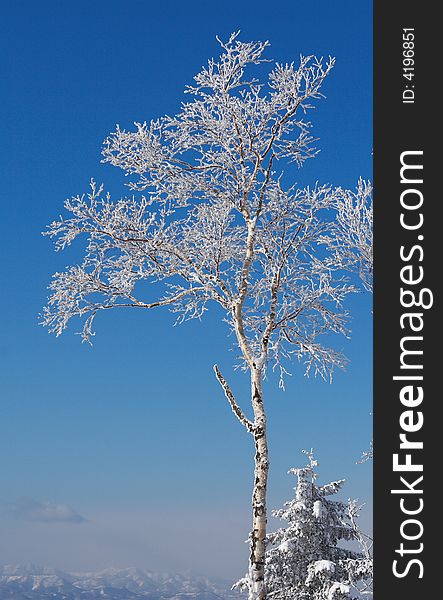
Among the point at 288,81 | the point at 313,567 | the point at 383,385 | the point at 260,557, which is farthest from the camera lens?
the point at 313,567

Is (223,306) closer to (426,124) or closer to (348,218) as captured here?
(348,218)

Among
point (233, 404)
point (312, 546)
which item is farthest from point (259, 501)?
point (312, 546)

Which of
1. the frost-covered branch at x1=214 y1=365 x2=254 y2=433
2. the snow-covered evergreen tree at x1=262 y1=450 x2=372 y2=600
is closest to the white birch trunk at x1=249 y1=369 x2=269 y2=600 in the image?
the frost-covered branch at x1=214 y1=365 x2=254 y2=433

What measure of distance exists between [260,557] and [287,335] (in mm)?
3634

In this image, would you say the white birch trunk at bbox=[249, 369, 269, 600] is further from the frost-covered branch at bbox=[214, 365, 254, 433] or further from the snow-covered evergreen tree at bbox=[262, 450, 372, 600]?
the snow-covered evergreen tree at bbox=[262, 450, 372, 600]

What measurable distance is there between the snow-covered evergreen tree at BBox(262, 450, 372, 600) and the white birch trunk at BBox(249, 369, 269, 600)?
4319 mm

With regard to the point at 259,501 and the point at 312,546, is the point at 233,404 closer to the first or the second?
the point at 259,501

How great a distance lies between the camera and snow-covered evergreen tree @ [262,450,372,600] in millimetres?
14531

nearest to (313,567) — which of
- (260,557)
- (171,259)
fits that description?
(260,557)

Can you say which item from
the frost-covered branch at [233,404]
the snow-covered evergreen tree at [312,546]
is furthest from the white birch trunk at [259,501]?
the snow-covered evergreen tree at [312,546]

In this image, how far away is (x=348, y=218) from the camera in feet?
40.6

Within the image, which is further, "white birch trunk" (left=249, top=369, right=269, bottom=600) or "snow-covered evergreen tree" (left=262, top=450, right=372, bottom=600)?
"snow-covered evergreen tree" (left=262, top=450, right=372, bottom=600)

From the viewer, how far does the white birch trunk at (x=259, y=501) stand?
10.4 metres

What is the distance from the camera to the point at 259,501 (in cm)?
1068
